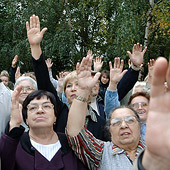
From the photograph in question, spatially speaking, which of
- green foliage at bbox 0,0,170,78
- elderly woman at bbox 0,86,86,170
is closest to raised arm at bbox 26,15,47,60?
elderly woman at bbox 0,86,86,170

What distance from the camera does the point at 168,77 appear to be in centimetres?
116

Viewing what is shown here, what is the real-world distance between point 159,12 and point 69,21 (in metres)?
4.03

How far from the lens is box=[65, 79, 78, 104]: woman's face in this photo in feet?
9.63

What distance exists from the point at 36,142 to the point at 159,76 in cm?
145

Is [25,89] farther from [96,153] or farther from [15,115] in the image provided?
[96,153]

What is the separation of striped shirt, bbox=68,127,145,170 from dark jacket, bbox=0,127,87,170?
0.08 metres

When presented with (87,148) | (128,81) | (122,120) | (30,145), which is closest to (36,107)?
(30,145)

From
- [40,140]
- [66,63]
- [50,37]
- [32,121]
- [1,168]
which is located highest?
[50,37]

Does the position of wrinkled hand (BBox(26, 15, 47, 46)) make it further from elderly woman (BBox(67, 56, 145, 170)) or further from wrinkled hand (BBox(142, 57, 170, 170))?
wrinkled hand (BBox(142, 57, 170, 170))

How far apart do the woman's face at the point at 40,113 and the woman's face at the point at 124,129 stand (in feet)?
1.83

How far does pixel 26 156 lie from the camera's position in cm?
215

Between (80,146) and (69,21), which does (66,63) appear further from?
(80,146)

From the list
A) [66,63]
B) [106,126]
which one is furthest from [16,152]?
[66,63]

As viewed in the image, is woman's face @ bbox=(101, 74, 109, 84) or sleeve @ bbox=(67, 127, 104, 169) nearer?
sleeve @ bbox=(67, 127, 104, 169)
